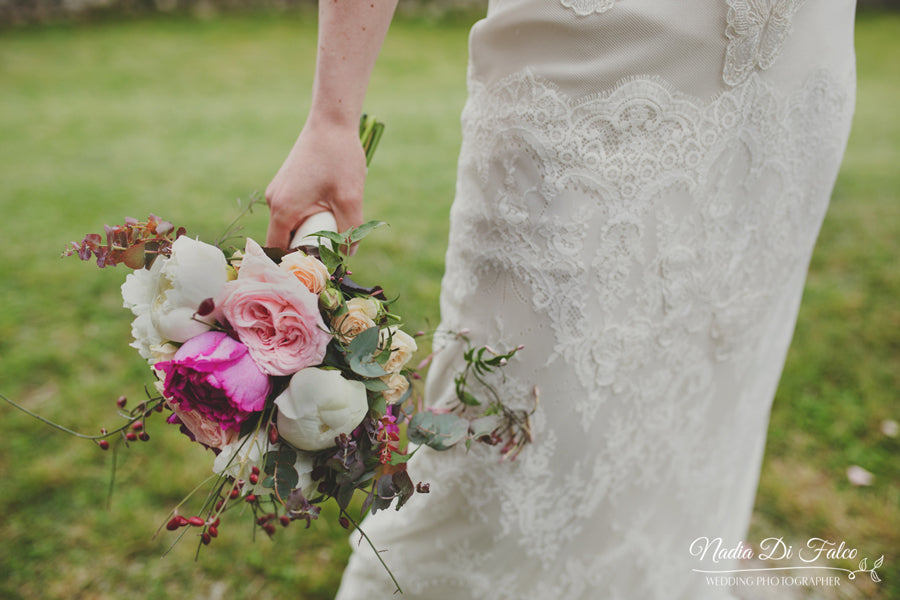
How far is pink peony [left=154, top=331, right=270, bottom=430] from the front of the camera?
86cm

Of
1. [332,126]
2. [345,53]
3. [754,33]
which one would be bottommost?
[332,126]

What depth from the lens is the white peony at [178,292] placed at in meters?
0.89

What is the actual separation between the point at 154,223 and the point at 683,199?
96cm

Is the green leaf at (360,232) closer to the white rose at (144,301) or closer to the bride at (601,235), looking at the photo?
the bride at (601,235)

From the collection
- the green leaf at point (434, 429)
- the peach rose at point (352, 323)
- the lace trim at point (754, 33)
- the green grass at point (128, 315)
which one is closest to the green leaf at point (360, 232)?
the peach rose at point (352, 323)

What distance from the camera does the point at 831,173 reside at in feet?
4.95

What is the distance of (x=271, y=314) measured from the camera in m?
0.90

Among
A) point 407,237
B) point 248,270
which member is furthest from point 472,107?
point 407,237

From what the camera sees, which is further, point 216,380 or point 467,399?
point 467,399

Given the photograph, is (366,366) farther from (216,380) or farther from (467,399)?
(467,399)

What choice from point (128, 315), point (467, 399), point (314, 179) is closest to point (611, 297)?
point (467, 399)

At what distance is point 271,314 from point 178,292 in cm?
13

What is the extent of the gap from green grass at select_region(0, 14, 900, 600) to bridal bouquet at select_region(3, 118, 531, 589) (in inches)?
47.4

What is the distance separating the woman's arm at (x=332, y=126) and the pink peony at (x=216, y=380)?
371 millimetres
